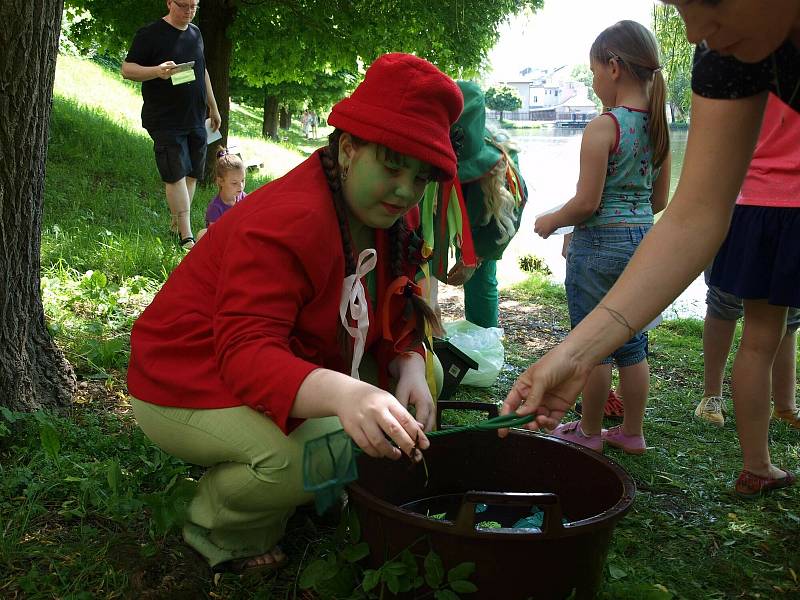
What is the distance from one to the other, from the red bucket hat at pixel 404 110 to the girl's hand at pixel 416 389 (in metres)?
0.59

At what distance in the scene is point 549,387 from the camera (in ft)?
5.39

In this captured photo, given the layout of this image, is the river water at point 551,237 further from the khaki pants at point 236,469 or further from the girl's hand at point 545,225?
the khaki pants at point 236,469

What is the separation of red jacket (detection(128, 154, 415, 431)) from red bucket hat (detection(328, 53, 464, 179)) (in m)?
0.19

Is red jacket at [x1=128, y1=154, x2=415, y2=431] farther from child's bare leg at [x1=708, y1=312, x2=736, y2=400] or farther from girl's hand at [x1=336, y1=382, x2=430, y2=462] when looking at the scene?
child's bare leg at [x1=708, y1=312, x2=736, y2=400]

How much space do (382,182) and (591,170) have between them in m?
1.30

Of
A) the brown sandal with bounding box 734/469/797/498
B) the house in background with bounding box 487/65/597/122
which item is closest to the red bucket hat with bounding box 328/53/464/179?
the brown sandal with bounding box 734/469/797/498

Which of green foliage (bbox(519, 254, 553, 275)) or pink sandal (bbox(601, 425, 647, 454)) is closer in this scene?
pink sandal (bbox(601, 425, 647, 454))

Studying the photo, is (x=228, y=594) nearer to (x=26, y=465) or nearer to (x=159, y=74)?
(x=26, y=465)

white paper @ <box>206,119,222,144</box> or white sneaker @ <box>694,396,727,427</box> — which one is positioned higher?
white paper @ <box>206,119,222,144</box>

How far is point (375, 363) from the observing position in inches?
93.9

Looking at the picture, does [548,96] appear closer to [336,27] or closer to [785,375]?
[336,27]

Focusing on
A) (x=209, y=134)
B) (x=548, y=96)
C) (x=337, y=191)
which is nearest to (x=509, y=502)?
(x=337, y=191)

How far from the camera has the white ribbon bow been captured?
2.01 metres

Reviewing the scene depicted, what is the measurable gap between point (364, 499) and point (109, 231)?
4109mm
